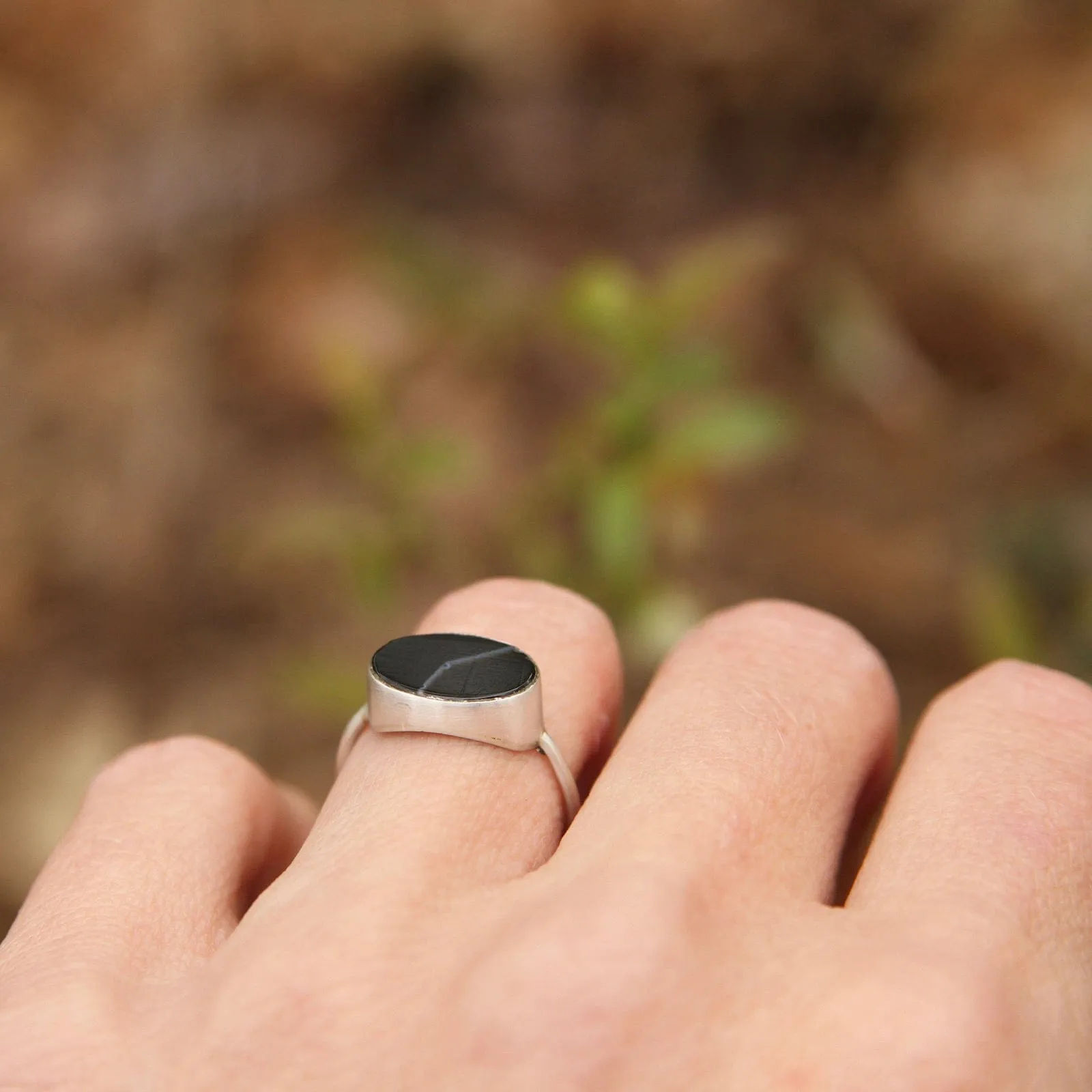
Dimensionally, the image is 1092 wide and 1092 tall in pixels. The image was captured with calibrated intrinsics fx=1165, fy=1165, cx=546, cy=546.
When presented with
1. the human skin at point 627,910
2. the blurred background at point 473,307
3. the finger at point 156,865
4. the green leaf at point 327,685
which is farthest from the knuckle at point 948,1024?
the blurred background at point 473,307

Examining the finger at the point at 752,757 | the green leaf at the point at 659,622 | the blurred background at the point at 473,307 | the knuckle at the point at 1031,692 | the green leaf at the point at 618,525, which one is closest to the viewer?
the finger at the point at 752,757

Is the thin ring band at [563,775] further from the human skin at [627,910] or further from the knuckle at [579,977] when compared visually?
the knuckle at [579,977]

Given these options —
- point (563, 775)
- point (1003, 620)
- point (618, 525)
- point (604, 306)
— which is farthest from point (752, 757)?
point (1003, 620)

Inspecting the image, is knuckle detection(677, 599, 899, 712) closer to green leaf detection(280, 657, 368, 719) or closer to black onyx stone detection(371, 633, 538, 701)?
black onyx stone detection(371, 633, 538, 701)

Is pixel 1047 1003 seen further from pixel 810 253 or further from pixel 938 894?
pixel 810 253

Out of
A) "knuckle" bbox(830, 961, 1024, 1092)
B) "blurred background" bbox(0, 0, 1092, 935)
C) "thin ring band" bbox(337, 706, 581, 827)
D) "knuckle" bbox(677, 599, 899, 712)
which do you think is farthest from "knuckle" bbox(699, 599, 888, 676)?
"blurred background" bbox(0, 0, 1092, 935)

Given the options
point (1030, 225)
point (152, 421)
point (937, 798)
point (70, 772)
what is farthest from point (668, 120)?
point (937, 798)
